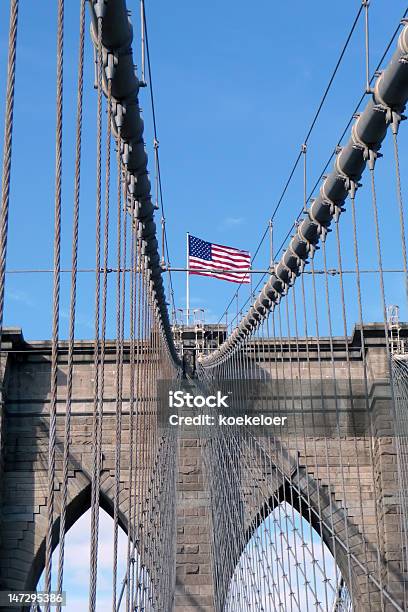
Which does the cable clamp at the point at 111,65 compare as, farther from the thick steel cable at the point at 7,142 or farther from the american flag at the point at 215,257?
the american flag at the point at 215,257

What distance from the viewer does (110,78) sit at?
5.44m

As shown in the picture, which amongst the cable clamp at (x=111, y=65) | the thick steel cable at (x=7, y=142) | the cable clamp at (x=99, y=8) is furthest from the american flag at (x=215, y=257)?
the thick steel cable at (x=7, y=142)

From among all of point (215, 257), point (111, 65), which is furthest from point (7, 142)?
point (215, 257)

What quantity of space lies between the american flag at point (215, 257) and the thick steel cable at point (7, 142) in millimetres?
13840

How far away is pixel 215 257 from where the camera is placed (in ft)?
56.7

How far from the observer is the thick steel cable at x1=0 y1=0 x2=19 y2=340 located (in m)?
3.13

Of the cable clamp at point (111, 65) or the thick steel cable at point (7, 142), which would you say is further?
the cable clamp at point (111, 65)

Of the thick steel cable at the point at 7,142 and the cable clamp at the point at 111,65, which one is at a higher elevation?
the cable clamp at the point at 111,65

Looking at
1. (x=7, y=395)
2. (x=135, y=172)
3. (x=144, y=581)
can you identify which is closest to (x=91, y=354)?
(x=7, y=395)

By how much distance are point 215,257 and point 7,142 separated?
14109mm

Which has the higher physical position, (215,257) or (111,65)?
(215,257)

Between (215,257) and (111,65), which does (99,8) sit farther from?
(215,257)

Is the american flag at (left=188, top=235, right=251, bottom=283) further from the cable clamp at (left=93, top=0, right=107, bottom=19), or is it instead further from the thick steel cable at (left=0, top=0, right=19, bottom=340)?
the thick steel cable at (left=0, top=0, right=19, bottom=340)

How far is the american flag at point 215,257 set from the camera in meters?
17.2
